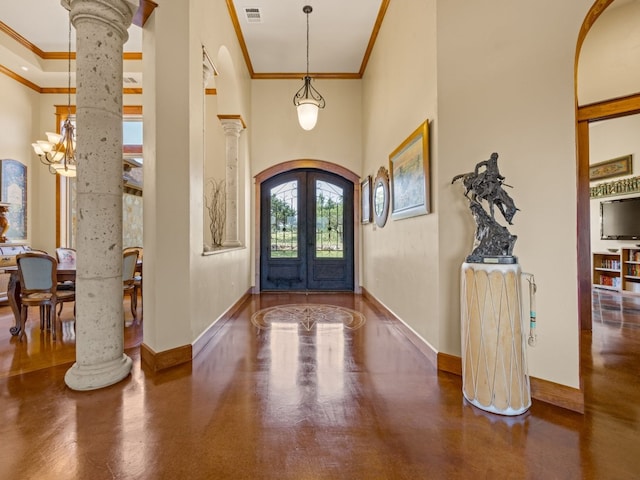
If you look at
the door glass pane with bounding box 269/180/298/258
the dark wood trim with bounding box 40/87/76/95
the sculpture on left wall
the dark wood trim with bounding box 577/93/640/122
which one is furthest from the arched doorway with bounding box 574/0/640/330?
the dark wood trim with bounding box 40/87/76/95

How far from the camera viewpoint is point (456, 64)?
8.26 feet

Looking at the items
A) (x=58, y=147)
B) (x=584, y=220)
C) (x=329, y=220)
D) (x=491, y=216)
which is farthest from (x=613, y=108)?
(x=58, y=147)

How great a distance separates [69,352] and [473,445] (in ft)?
12.1

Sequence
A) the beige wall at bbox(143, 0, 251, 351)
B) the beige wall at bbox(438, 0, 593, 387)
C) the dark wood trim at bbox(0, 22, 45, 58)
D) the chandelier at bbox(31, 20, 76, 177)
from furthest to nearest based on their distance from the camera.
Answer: the dark wood trim at bbox(0, 22, 45, 58) → the chandelier at bbox(31, 20, 76, 177) → the beige wall at bbox(143, 0, 251, 351) → the beige wall at bbox(438, 0, 593, 387)

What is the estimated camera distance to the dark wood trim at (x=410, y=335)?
282 cm

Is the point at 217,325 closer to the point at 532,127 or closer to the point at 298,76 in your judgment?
the point at 532,127

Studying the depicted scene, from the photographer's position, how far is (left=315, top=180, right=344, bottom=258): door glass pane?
658 cm

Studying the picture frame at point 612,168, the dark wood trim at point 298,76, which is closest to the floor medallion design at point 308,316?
the dark wood trim at point 298,76

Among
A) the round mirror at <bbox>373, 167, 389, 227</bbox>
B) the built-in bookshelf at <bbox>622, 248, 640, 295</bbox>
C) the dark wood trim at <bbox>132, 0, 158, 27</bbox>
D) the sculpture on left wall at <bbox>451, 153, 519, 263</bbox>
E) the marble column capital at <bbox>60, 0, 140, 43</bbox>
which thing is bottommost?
the built-in bookshelf at <bbox>622, 248, 640, 295</bbox>

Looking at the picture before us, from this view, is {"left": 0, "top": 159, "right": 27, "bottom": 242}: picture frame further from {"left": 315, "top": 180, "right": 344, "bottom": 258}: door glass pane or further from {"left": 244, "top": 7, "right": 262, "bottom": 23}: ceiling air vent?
{"left": 315, "top": 180, "right": 344, "bottom": 258}: door glass pane

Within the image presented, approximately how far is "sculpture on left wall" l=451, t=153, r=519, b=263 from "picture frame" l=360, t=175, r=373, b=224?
3269 mm

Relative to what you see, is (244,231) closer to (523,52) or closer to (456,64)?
(456,64)

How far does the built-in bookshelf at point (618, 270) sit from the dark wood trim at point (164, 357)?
302 inches

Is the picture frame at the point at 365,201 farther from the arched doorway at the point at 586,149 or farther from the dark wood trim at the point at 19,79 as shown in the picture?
the dark wood trim at the point at 19,79
